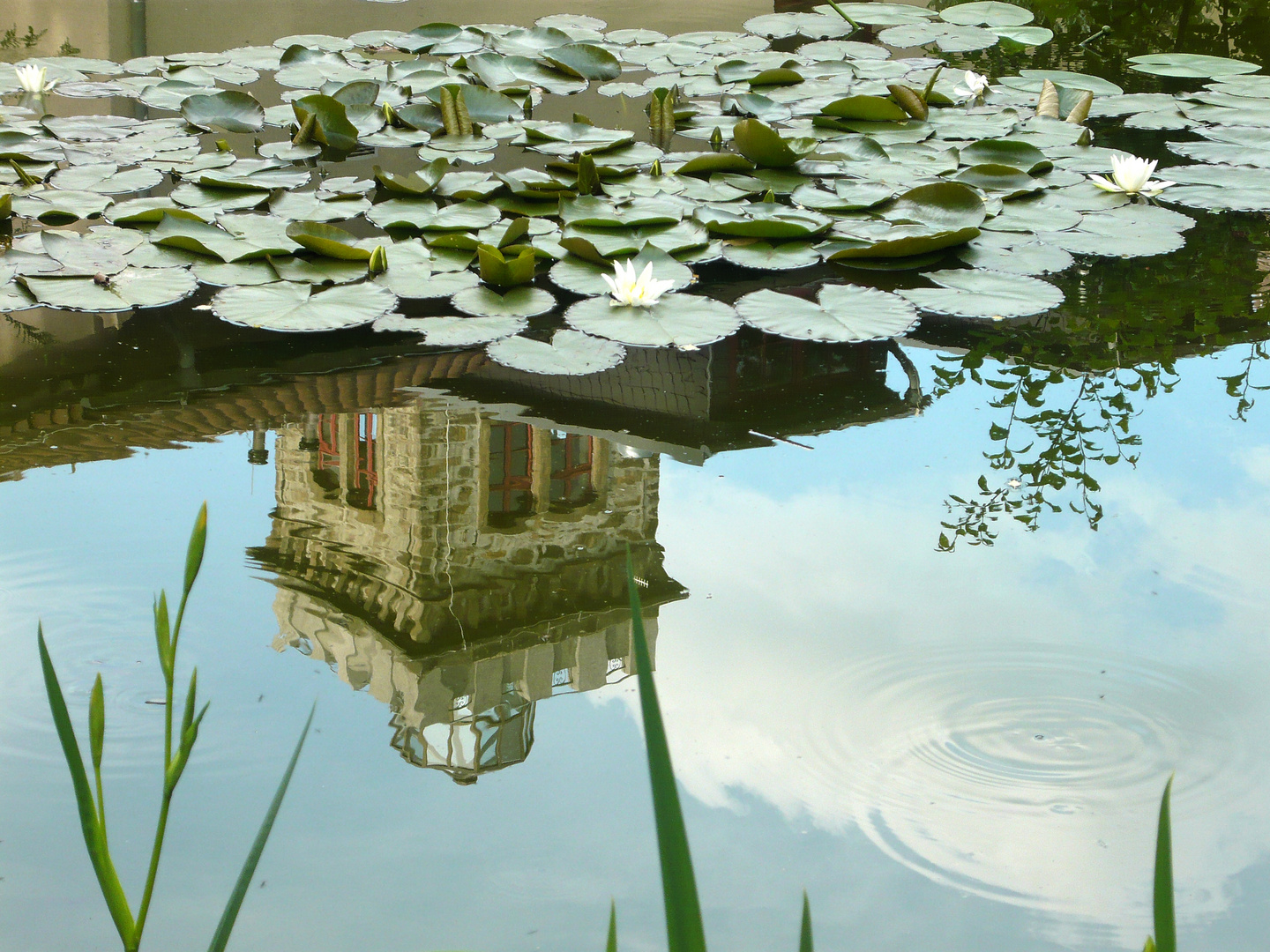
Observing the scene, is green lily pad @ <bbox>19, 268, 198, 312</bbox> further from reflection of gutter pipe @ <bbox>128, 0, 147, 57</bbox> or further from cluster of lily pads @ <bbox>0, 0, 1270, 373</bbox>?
reflection of gutter pipe @ <bbox>128, 0, 147, 57</bbox>

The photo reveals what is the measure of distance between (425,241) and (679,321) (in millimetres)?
1001

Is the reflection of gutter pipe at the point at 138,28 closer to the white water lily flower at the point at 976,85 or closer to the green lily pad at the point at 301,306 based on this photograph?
the green lily pad at the point at 301,306

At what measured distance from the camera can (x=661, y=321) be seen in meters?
2.87

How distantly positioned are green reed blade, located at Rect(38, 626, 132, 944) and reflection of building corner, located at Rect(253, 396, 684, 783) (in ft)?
1.89

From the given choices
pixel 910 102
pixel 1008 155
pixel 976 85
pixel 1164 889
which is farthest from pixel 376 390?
pixel 976 85

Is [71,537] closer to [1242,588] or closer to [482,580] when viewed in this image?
[482,580]

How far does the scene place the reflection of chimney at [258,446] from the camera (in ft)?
7.64

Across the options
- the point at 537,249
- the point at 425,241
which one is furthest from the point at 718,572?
the point at 425,241

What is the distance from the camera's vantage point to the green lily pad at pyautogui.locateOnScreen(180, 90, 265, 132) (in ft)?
14.8

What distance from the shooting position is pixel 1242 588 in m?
1.95

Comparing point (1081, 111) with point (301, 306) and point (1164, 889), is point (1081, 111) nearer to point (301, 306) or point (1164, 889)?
point (301, 306)

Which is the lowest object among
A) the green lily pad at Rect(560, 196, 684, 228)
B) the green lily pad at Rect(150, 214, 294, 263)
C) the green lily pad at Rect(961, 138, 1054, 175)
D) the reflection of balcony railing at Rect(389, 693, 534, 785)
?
the reflection of balcony railing at Rect(389, 693, 534, 785)

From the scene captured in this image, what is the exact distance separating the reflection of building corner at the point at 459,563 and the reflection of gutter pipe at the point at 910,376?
75 cm

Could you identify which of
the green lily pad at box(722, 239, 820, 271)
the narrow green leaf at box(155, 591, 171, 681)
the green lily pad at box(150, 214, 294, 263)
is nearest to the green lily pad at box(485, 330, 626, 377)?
the green lily pad at box(722, 239, 820, 271)
